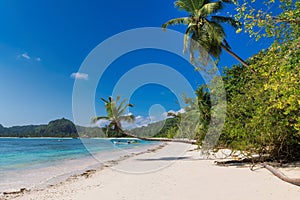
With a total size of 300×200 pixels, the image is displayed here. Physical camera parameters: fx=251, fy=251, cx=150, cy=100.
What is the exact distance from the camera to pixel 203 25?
1439 cm

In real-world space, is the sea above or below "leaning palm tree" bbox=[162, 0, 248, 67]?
below

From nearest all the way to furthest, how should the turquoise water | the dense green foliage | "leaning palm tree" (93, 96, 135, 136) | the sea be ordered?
the dense green foliage → the sea → the turquoise water → "leaning palm tree" (93, 96, 135, 136)

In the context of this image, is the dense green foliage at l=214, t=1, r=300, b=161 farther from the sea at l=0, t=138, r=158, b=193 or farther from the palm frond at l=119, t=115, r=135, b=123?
the palm frond at l=119, t=115, r=135, b=123

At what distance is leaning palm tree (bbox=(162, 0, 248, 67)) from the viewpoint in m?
13.8

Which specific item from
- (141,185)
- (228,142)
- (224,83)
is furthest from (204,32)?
(141,185)

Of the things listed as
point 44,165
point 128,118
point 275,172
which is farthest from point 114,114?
point 275,172

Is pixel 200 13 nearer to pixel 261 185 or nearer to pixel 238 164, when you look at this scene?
pixel 238 164

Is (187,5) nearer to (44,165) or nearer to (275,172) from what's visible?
(275,172)

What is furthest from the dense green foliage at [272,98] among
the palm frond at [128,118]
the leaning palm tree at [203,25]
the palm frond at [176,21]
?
the palm frond at [128,118]

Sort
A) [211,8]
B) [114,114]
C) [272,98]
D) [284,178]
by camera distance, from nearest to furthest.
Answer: [272,98] → [284,178] → [211,8] → [114,114]

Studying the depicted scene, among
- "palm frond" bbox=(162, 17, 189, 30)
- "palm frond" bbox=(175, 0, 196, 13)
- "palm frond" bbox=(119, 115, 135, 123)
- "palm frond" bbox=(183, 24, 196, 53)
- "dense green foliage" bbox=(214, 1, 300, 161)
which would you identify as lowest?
"dense green foliage" bbox=(214, 1, 300, 161)

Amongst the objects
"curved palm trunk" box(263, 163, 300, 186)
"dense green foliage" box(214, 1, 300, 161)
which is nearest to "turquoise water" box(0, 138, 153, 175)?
"dense green foliage" box(214, 1, 300, 161)

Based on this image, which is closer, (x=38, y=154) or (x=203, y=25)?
(x=203, y=25)

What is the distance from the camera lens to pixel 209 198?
15.1 ft
